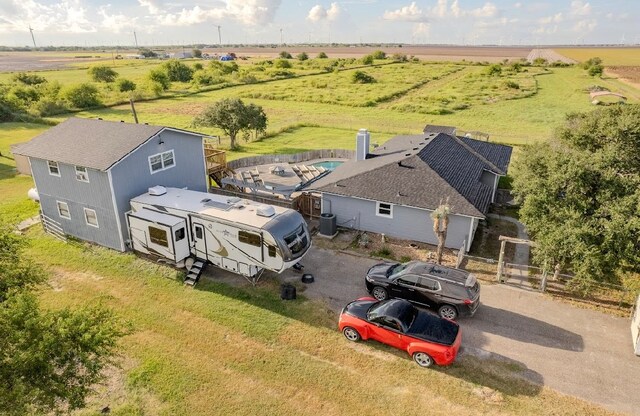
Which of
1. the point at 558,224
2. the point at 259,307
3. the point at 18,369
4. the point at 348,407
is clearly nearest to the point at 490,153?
the point at 558,224

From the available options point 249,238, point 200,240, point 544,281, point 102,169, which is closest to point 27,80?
point 102,169

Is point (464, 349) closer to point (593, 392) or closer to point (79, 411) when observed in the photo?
point (593, 392)

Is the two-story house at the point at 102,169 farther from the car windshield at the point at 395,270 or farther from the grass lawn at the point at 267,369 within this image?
the car windshield at the point at 395,270

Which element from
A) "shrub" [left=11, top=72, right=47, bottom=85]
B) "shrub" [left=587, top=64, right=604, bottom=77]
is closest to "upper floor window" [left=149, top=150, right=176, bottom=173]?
"shrub" [left=11, top=72, right=47, bottom=85]

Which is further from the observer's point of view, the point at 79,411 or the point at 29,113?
the point at 29,113

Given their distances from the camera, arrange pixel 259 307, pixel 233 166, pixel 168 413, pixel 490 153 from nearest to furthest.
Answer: pixel 168 413 < pixel 259 307 < pixel 490 153 < pixel 233 166

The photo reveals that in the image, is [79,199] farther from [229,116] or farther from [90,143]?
[229,116]

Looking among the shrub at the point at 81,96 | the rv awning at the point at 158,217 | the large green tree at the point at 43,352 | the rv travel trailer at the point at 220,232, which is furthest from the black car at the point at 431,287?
the shrub at the point at 81,96

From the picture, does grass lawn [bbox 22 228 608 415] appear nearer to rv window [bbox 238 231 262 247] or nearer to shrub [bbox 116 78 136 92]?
rv window [bbox 238 231 262 247]
